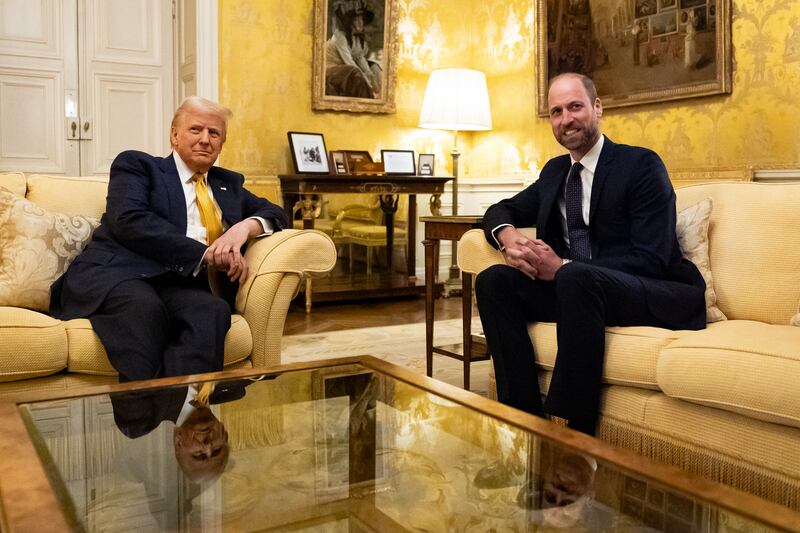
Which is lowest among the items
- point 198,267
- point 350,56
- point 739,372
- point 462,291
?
point 739,372

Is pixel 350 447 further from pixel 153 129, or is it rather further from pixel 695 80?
pixel 153 129

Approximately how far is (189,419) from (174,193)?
4.86 ft

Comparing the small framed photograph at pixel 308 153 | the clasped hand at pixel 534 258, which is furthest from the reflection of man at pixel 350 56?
the clasped hand at pixel 534 258

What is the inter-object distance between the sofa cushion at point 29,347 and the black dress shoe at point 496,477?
155 cm

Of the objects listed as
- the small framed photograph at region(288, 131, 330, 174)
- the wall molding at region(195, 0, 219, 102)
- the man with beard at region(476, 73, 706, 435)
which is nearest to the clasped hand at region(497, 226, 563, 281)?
the man with beard at region(476, 73, 706, 435)

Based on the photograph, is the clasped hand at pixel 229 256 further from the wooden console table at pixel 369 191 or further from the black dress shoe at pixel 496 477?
the wooden console table at pixel 369 191

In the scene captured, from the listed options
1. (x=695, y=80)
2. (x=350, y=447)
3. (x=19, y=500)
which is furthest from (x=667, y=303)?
(x=695, y=80)

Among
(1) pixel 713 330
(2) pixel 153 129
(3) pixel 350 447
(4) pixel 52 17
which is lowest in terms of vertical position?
(3) pixel 350 447

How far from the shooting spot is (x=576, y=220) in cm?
289

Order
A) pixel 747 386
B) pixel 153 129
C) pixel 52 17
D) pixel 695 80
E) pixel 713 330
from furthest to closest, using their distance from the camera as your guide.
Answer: pixel 153 129, pixel 52 17, pixel 695 80, pixel 713 330, pixel 747 386

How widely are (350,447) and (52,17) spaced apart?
524 centimetres

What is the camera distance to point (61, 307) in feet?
9.09

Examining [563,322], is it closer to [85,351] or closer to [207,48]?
[85,351]

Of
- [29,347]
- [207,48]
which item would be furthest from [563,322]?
[207,48]
